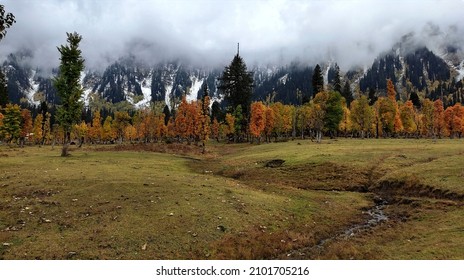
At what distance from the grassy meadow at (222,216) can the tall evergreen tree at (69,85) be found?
1688cm

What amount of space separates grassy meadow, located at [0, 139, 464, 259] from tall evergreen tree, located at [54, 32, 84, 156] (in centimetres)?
1688

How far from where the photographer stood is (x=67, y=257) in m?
17.5

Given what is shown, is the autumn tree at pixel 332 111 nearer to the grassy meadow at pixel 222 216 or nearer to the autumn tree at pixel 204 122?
the autumn tree at pixel 204 122

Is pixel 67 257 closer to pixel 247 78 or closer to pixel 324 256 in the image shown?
pixel 324 256

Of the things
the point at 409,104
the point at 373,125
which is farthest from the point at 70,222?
the point at 409,104

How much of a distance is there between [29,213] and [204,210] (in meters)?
12.0

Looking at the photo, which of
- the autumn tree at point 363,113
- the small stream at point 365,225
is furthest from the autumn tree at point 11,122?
the small stream at point 365,225

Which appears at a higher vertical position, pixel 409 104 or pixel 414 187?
pixel 409 104

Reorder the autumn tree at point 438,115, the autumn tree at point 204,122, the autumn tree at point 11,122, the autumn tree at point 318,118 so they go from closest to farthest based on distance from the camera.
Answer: the autumn tree at point 204,122 < the autumn tree at point 318,118 < the autumn tree at point 438,115 < the autumn tree at point 11,122

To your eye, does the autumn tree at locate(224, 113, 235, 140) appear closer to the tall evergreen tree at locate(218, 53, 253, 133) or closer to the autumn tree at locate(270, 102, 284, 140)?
the autumn tree at locate(270, 102, 284, 140)

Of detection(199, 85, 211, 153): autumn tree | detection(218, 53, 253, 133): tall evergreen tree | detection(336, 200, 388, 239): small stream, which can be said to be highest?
detection(218, 53, 253, 133): tall evergreen tree

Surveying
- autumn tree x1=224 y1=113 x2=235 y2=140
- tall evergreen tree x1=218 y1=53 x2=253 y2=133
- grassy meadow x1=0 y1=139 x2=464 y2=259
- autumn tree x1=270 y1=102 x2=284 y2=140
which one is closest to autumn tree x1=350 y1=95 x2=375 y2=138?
autumn tree x1=270 y1=102 x2=284 y2=140

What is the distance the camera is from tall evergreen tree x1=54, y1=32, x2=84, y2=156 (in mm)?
57531

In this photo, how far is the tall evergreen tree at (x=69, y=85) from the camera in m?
57.5
